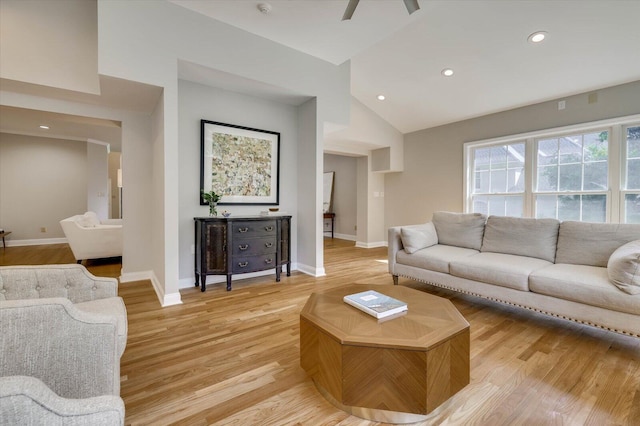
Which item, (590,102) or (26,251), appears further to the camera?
(26,251)

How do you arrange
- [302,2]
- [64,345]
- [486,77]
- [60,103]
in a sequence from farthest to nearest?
[486,77] < [60,103] < [302,2] < [64,345]

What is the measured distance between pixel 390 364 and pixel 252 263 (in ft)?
7.97

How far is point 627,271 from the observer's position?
1.98m

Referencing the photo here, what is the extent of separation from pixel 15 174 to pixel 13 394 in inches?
317

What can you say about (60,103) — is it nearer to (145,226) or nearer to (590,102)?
(145,226)

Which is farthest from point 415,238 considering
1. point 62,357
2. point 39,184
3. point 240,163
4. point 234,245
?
point 39,184

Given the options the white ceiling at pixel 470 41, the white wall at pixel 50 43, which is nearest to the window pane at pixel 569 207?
the white ceiling at pixel 470 41

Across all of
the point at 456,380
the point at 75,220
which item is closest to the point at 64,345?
the point at 456,380

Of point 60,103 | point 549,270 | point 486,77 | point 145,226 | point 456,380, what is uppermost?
point 486,77

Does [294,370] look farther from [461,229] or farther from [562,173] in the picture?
[562,173]

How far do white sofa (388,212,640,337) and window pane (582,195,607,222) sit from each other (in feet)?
5.65

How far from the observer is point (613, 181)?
3760 millimetres

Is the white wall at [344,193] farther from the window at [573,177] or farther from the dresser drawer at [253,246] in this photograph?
the dresser drawer at [253,246]

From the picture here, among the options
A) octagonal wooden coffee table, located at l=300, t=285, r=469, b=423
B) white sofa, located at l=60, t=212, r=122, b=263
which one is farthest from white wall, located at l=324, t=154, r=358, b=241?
octagonal wooden coffee table, located at l=300, t=285, r=469, b=423
